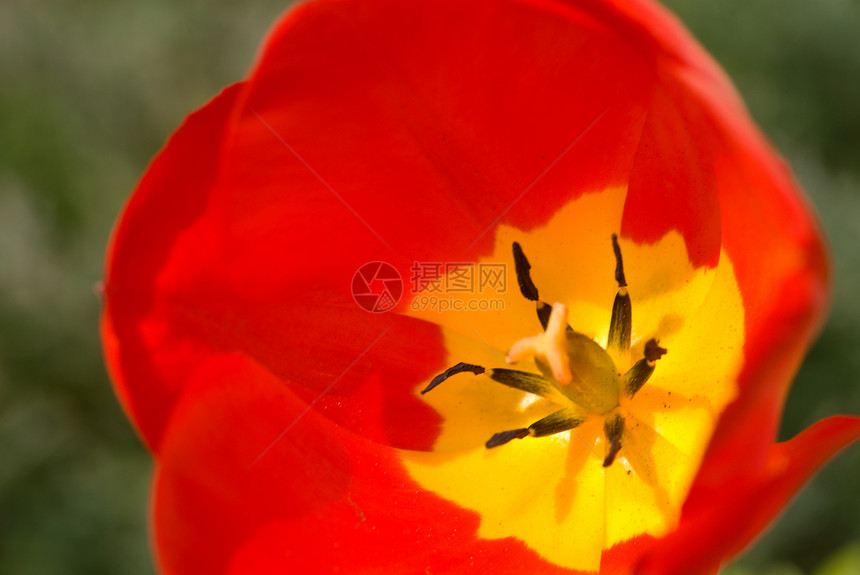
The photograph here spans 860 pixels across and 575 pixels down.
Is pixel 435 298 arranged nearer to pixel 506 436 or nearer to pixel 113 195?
pixel 506 436

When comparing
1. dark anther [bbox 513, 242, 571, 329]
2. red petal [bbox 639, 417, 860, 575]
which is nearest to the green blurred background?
dark anther [bbox 513, 242, 571, 329]

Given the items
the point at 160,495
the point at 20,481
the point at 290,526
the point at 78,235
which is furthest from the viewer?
the point at 78,235

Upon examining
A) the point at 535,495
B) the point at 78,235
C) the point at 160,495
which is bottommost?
the point at 78,235

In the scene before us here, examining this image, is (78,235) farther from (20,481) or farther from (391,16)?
(391,16)

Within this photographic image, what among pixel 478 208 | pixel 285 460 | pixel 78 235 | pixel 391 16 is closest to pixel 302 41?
pixel 391 16
